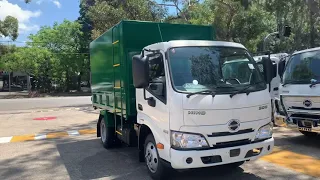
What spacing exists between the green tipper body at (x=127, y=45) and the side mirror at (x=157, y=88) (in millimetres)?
1238

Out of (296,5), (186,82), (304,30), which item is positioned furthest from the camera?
(304,30)

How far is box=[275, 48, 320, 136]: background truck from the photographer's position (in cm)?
767

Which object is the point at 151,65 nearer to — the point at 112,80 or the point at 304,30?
the point at 112,80

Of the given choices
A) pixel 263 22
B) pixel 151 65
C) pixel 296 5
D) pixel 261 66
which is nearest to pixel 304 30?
pixel 263 22

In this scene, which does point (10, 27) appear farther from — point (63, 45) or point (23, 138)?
point (23, 138)

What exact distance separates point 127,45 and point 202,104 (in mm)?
2451

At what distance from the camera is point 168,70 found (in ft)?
17.4

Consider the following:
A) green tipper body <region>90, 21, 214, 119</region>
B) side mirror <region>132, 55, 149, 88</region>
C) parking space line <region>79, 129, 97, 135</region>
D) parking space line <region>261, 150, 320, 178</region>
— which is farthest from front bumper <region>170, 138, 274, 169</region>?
parking space line <region>79, 129, 97, 135</region>

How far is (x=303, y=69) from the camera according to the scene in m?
8.43

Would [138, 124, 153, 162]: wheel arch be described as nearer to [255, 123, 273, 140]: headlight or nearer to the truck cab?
the truck cab

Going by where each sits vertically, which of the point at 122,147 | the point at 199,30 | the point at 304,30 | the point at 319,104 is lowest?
the point at 122,147

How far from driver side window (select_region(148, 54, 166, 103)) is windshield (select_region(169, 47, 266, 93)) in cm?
20

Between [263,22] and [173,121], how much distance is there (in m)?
16.6

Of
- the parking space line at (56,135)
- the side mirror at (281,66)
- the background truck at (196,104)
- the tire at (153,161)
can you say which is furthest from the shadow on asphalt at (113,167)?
the side mirror at (281,66)
